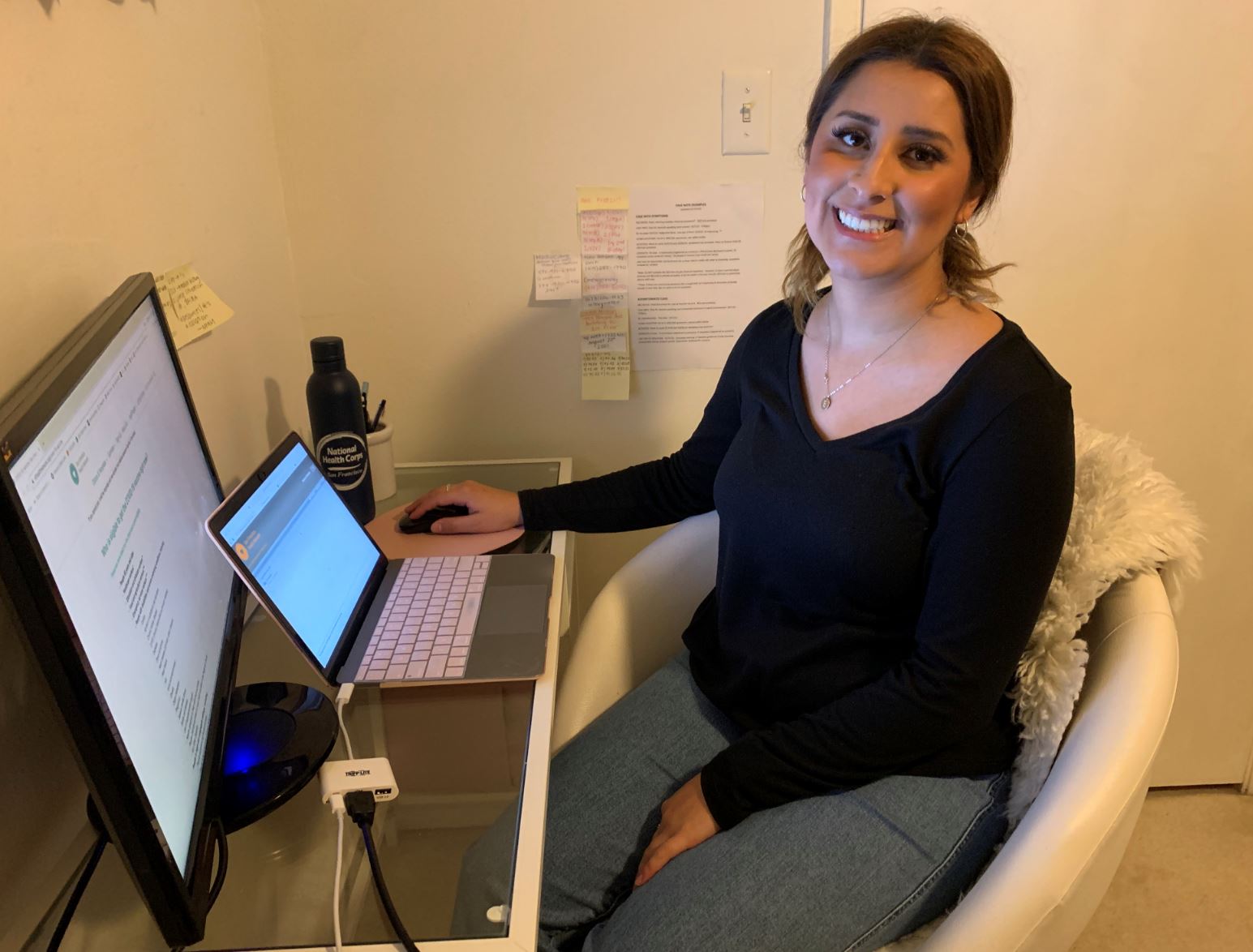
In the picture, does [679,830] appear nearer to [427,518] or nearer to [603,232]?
[427,518]

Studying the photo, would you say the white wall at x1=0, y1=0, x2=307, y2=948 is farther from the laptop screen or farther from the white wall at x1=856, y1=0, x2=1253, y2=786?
the white wall at x1=856, y1=0, x2=1253, y2=786

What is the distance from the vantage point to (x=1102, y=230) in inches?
61.7

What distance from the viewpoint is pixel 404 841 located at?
751mm

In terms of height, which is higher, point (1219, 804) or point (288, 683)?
point (288, 683)

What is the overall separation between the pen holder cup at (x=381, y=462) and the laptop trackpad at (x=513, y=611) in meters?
0.47

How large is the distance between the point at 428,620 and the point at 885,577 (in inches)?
21.2

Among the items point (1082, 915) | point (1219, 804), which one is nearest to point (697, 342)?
point (1082, 915)

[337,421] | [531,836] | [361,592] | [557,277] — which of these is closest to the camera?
[531,836]

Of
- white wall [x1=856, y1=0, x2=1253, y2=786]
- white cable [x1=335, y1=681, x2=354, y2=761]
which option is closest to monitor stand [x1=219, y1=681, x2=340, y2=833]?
white cable [x1=335, y1=681, x2=354, y2=761]

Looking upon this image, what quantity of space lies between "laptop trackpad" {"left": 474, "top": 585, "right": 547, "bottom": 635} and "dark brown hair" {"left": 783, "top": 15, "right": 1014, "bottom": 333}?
25.5 inches

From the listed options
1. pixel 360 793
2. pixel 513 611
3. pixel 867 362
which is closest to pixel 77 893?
pixel 360 793

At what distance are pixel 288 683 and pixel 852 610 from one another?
646 mm

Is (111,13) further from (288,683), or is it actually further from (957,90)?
(957,90)

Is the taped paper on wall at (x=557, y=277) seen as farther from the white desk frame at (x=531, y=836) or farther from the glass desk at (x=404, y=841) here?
the glass desk at (x=404, y=841)
